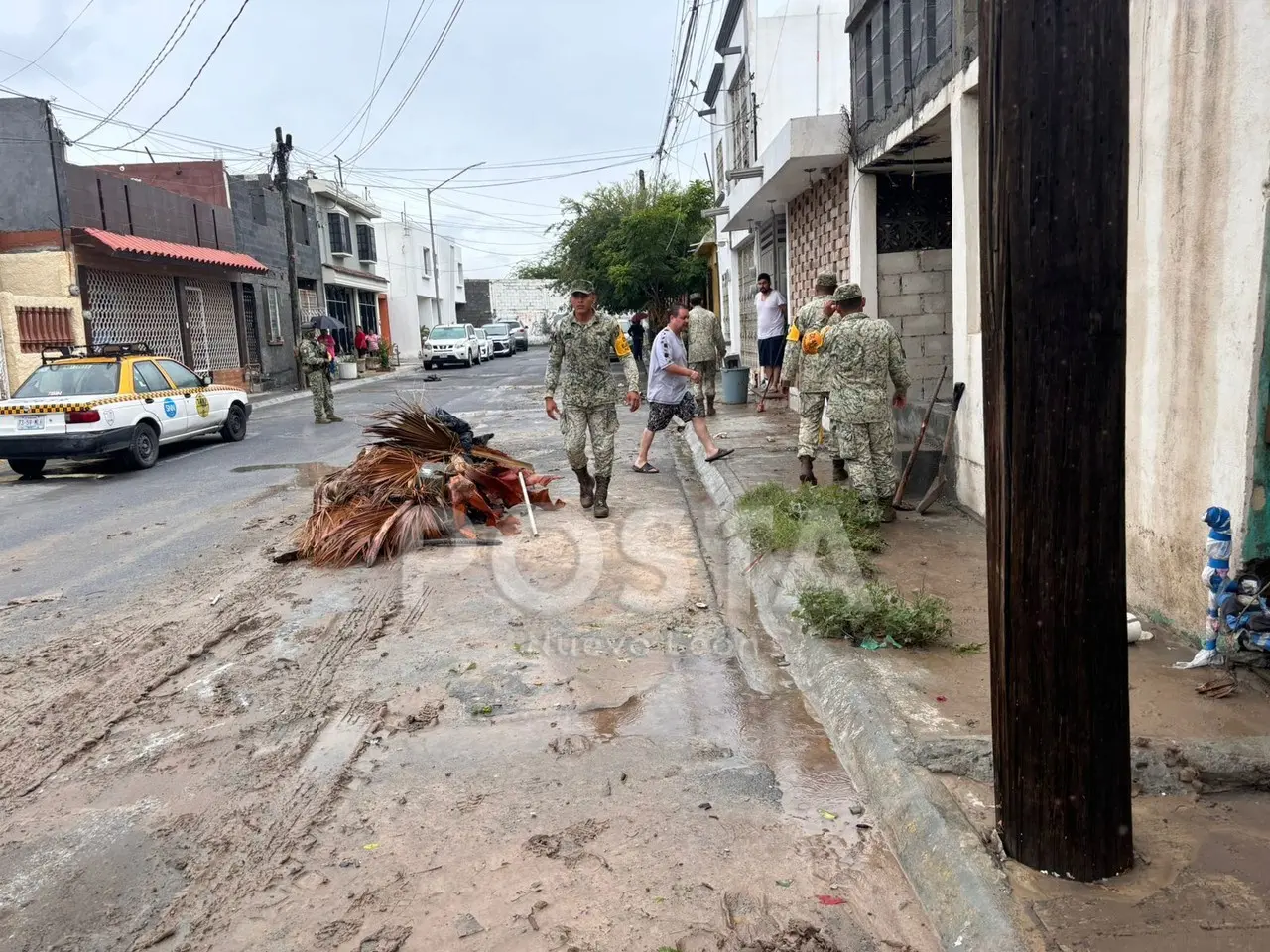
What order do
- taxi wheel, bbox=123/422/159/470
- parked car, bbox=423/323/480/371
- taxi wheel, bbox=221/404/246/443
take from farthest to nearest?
parked car, bbox=423/323/480/371 → taxi wheel, bbox=221/404/246/443 → taxi wheel, bbox=123/422/159/470

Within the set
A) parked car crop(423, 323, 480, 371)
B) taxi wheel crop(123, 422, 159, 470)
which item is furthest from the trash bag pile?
parked car crop(423, 323, 480, 371)

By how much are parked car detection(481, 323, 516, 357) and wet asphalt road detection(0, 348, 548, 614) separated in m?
28.9

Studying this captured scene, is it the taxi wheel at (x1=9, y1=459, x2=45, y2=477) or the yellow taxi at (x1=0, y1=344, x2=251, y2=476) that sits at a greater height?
the yellow taxi at (x1=0, y1=344, x2=251, y2=476)

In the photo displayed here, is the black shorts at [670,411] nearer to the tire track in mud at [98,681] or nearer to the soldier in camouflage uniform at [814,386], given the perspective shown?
the soldier in camouflage uniform at [814,386]

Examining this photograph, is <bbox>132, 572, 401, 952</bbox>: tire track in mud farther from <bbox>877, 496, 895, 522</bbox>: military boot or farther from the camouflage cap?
the camouflage cap

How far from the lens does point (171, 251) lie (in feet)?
69.0

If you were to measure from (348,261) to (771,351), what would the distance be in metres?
30.0

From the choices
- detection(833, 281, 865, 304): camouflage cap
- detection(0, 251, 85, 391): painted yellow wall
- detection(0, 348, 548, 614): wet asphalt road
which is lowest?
detection(0, 348, 548, 614): wet asphalt road

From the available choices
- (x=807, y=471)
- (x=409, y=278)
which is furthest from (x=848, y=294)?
(x=409, y=278)

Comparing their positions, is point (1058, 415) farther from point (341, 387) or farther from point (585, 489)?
point (341, 387)

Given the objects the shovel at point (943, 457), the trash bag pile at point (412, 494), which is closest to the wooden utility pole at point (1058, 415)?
the shovel at point (943, 457)

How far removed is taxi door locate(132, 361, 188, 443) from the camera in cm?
1212

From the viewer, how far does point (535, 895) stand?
2.79m

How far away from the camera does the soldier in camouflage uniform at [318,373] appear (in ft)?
51.8
